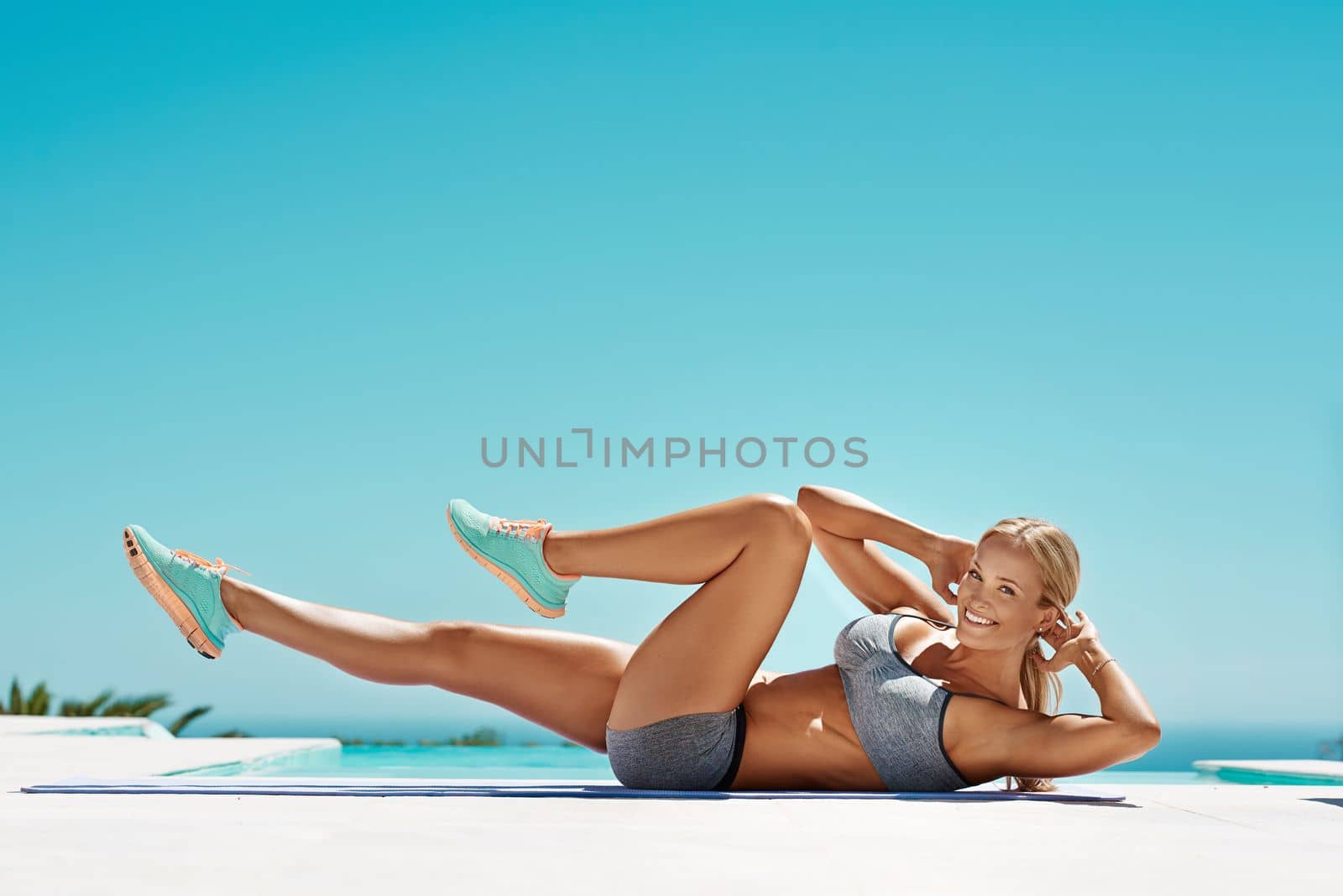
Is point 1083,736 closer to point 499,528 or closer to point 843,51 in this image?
point 499,528

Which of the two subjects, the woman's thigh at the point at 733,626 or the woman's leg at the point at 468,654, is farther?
the woman's leg at the point at 468,654

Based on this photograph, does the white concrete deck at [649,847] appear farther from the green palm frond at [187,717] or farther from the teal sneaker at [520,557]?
the green palm frond at [187,717]

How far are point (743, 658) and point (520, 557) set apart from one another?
0.63 meters

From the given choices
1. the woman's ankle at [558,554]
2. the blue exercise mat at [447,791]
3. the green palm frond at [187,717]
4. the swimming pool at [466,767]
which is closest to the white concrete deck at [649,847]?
the blue exercise mat at [447,791]

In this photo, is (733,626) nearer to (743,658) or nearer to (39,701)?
(743,658)

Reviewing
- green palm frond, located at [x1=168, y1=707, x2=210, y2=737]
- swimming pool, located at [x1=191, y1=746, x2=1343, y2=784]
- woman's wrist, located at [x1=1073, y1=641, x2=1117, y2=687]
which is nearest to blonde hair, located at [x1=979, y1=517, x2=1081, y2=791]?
woman's wrist, located at [x1=1073, y1=641, x2=1117, y2=687]

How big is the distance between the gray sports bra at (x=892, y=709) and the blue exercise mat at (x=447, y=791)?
0.20ft

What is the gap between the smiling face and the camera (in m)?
2.77

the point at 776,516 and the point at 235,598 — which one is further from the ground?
the point at 776,516

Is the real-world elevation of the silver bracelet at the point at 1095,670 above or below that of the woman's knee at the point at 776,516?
below

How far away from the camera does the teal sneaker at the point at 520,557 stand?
288 cm

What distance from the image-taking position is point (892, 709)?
2.76 meters

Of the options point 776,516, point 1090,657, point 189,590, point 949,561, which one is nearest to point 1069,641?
point 1090,657

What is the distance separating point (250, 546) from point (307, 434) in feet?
7.79
